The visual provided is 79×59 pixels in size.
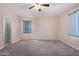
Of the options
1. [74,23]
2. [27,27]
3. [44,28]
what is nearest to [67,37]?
[74,23]

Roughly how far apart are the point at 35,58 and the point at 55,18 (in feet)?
29.5

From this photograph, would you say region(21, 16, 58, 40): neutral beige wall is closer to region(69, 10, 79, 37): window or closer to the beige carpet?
region(69, 10, 79, 37): window

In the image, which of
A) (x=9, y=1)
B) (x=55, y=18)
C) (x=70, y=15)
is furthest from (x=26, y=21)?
(x=9, y=1)

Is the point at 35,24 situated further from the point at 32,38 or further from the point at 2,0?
the point at 2,0

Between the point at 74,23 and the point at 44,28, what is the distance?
4463 millimetres

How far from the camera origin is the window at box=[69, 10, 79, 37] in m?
6.43

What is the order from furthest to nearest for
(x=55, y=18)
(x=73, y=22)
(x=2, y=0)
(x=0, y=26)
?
(x=55, y=18), (x=73, y=22), (x=0, y=26), (x=2, y=0)

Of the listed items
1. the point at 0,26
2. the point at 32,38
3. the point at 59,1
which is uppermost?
the point at 59,1

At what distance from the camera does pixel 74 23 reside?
270 inches

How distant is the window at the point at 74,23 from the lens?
643cm

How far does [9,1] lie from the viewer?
2.10 metres

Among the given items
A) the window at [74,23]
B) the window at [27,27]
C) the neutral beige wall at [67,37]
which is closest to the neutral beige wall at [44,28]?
the window at [27,27]

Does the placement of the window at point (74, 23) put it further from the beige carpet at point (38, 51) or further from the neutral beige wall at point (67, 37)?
the beige carpet at point (38, 51)

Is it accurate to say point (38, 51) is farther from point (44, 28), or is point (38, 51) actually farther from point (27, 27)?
point (27, 27)
